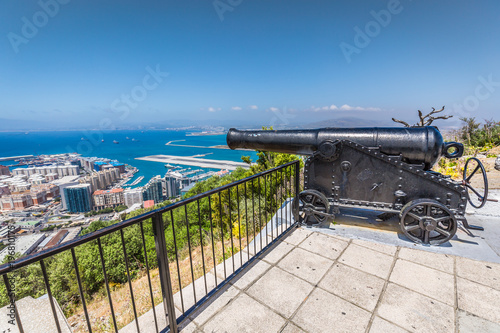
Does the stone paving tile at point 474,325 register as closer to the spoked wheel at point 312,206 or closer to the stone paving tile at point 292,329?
the stone paving tile at point 292,329

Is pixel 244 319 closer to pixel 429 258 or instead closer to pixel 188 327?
pixel 188 327

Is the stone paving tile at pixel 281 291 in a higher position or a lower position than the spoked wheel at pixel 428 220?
lower

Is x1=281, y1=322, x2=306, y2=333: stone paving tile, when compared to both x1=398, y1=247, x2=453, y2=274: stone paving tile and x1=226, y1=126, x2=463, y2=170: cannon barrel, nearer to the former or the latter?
x1=398, y1=247, x2=453, y2=274: stone paving tile

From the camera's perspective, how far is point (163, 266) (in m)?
1.80

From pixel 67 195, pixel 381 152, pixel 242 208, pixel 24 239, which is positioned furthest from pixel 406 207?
pixel 67 195

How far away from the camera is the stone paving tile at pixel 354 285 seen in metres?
2.26

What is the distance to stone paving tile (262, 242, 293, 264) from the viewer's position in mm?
2957

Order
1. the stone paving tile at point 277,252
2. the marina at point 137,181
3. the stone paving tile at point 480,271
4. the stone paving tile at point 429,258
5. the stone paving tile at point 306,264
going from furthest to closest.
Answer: the marina at point 137,181 < the stone paving tile at point 277,252 < the stone paving tile at point 429,258 < the stone paving tile at point 306,264 < the stone paving tile at point 480,271

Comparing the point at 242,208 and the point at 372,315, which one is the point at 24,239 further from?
the point at 372,315

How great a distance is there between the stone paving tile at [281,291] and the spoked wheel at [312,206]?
1.27 meters

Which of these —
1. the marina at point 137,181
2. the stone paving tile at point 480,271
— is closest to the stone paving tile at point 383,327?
the stone paving tile at point 480,271

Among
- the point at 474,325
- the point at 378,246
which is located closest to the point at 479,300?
the point at 474,325

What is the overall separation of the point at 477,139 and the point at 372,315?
64.4 feet

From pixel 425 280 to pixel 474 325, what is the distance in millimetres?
592
